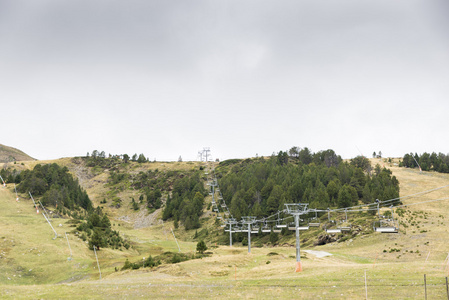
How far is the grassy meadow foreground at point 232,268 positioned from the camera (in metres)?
30.4

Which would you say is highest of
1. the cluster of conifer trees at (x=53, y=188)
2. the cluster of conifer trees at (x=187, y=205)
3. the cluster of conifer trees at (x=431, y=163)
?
the cluster of conifer trees at (x=431, y=163)

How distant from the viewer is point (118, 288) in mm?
34719

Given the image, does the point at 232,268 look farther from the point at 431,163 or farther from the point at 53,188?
the point at 431,163

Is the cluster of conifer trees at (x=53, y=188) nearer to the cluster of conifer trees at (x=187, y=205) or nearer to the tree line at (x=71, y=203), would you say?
the tree line at (x=71, y=203)

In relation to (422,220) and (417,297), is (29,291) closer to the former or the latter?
(417,297)

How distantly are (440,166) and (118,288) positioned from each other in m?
183

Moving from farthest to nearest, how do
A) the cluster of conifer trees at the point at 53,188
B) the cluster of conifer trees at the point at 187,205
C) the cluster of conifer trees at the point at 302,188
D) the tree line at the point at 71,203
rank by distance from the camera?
the cluster of conifer trees at the point at 187,205 < the cluster of conifer trees at the point at 53,188 < the cluster of conifer trees at the point at 302,188 < the tree line at the point at 71,203

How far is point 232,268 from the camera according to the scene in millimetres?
48562

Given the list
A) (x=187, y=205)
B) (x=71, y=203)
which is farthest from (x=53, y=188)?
(x=187, y=205)

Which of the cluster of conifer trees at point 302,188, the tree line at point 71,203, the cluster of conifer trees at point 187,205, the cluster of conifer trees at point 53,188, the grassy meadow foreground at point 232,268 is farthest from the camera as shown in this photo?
the cluster of conifer trees at point 187,205

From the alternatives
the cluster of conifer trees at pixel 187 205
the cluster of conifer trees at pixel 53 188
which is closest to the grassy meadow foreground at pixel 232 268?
the cluster of conifer trees at pixel 53 188

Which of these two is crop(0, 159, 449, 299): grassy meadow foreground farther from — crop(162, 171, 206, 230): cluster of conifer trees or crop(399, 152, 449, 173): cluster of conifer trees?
crop(399, 152, 449, 173): cluster of conifer trees

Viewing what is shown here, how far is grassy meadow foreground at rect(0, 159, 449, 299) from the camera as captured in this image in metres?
30.4

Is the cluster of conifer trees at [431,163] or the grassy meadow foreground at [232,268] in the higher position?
the cluster of conifer trees at [431,163]
